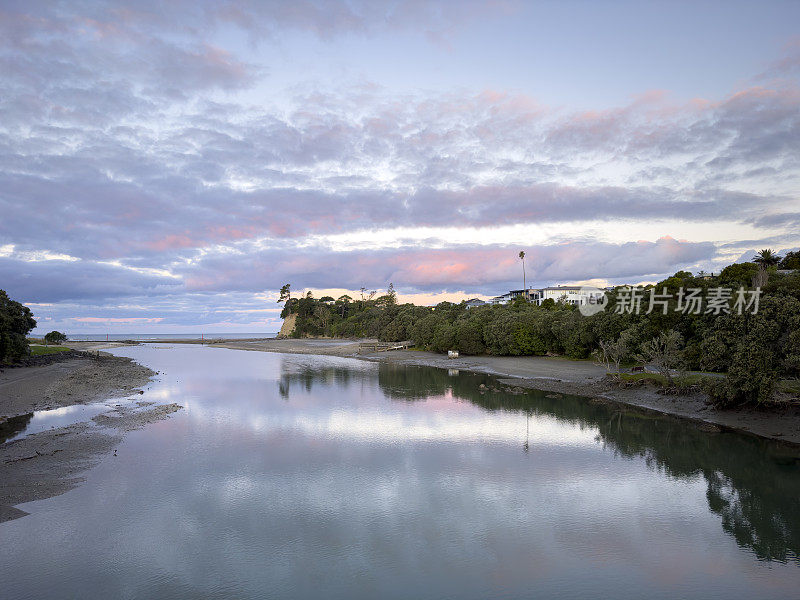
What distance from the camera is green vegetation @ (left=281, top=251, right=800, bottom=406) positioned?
92.2 ft

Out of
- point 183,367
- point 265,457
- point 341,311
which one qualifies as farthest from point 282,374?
point 341,311

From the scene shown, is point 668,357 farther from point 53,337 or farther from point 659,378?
point 53,337

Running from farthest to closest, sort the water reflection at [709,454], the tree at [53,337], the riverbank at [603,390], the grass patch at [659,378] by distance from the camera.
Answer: the tree at [53,337], the grass patch at [659,378], the riverbank at [603,390], the water reflection at [709,454]

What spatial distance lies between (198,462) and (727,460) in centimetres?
2649

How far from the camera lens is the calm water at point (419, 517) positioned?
1375cm

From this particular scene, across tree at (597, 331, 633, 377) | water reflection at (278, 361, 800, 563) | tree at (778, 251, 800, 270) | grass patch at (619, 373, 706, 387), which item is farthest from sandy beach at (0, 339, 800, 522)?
tree at (778, 251, 800, 270)

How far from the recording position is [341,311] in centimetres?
17188

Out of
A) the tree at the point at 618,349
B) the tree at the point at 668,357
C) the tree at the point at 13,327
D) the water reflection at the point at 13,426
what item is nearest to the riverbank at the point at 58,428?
the water reflection at the point at 13,426

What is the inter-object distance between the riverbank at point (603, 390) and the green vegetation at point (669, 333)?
125 centimetres

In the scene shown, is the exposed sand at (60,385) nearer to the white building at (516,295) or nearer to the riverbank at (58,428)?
the riverbank at (58,428)

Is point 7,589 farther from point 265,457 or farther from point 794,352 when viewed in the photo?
point 794,352

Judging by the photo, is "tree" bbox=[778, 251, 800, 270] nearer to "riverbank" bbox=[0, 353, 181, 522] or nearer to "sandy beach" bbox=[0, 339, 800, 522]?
"sandy beach" bbox=[0, 339, 800, 522]

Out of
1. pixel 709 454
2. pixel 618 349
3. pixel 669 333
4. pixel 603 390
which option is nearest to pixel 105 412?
pixel 709 454

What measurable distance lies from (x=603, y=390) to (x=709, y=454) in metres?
16.8
